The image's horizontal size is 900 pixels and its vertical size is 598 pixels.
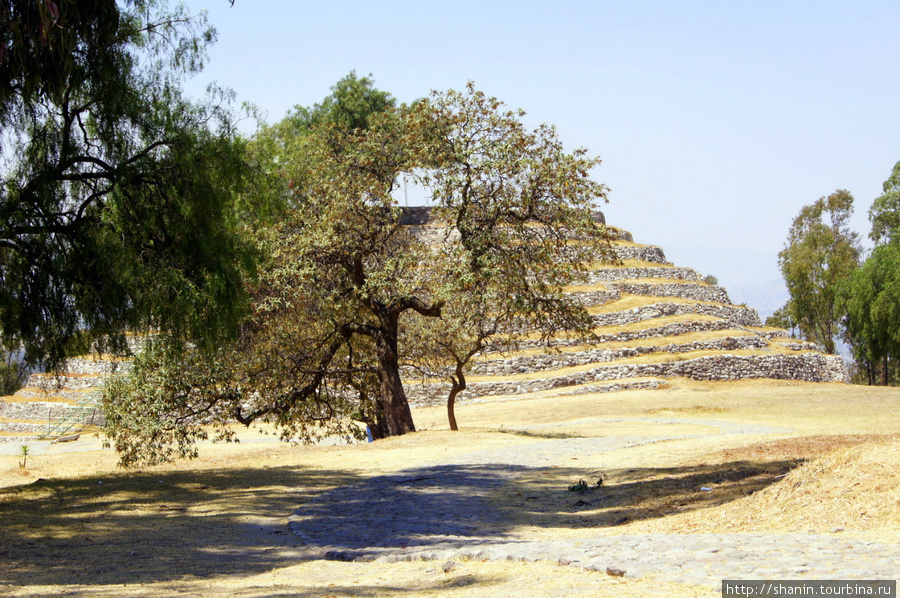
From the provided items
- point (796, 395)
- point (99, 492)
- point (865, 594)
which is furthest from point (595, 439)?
point (796, 395)

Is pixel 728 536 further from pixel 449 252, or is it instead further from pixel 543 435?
pixel 543 435

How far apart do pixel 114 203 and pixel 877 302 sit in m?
44.9

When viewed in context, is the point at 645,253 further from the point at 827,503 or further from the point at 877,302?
the point at 827,503

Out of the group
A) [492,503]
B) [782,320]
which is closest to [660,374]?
[492,503]

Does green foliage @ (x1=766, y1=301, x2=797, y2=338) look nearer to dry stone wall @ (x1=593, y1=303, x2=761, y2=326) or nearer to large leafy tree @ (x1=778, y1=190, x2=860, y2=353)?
large leafy tree @ (x1=778, y1=190, x2=860, y2=353)

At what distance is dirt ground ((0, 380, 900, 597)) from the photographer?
584cm

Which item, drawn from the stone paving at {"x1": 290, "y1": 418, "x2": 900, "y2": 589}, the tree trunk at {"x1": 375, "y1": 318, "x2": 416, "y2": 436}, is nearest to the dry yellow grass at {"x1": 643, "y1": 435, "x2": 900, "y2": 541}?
the stone paving at {"x1": 290, "y1": 418, "x2": 900, "y2": 589}

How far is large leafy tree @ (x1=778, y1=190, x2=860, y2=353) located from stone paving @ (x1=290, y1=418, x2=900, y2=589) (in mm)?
48328

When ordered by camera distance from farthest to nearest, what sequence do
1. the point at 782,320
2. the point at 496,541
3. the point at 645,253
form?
1. the point at 782,320
2. the point at 645,253
3. the point at 496,541

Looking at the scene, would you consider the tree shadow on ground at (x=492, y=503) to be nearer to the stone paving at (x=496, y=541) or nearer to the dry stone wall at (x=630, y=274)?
the stone paving at (x=496, y=541)

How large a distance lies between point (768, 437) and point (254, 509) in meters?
10.4

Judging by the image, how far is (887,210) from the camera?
58.6 metres

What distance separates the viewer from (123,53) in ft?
36.9

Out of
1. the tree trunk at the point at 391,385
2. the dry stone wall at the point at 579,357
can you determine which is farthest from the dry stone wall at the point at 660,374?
the tree trunk at the point at 391,385
